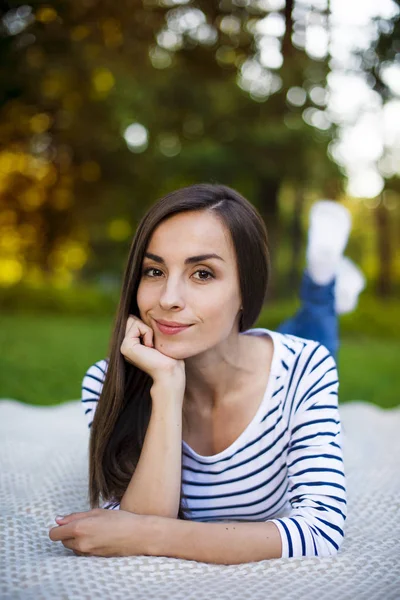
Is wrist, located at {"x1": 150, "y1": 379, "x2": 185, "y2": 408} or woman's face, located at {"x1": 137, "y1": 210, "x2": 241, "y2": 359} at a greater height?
woman's face, located at {"x1": 137, "y1": 210, "x2": 241, "y2": 359}

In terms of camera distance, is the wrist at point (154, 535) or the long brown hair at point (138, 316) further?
the long brown hair at point (138, 316)

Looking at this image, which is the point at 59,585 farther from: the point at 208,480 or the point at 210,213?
the point at 210,213

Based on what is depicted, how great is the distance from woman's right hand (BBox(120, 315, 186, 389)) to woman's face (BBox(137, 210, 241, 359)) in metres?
0.03

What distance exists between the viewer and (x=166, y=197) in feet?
6.99

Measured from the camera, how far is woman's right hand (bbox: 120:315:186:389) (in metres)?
2.05

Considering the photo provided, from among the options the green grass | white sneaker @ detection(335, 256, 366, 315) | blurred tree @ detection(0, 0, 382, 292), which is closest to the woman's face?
white sneaker @ detection(335, 256, 366, 315)

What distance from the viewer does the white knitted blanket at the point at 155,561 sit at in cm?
167

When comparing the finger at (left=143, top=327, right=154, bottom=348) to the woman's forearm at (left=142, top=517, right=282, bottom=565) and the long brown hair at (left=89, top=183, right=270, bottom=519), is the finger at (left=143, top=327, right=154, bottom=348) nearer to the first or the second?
the long brown hair at (left=89, top=183, right=270, bottom=519)

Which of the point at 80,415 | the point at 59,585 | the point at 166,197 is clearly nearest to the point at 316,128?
the point at 80,415

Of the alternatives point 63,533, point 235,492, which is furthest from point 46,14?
point 63,533

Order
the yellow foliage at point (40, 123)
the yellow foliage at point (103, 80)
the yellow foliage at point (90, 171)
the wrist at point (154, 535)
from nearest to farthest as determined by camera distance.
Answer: the wrist at point (154, 535) → the yellow foliage at point (103, 80) → the yellow foliage at point (40, 123) → the yellow foliage at point (90, 171)

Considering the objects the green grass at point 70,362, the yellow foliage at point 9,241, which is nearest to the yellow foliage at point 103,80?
the green grass at point 70,362

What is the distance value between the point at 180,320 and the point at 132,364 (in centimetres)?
36

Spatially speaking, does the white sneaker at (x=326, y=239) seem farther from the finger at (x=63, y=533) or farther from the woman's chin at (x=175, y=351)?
the finger at (x=63, y=533)
